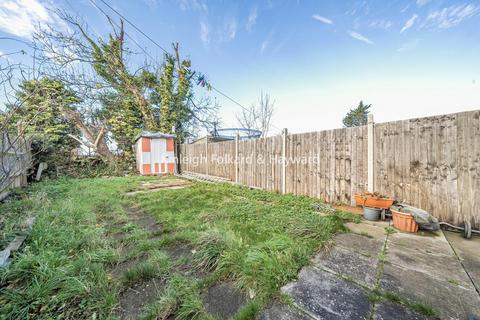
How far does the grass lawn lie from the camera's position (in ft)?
3.98

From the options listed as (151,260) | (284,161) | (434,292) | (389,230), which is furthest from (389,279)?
(284,161)

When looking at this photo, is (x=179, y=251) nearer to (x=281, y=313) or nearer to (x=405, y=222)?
(x=281, y=313)

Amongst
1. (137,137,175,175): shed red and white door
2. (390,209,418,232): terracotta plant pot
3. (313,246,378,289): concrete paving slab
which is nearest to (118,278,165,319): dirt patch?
(313,246,378,289): concrete paving slab

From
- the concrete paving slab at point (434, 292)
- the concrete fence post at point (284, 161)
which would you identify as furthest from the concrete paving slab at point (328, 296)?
the concrete fence post at point (284, 161)

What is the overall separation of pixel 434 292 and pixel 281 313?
122 centimetres

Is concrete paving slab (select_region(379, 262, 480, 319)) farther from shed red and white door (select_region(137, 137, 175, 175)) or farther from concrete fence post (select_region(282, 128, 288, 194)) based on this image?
shed red and white door (select_region(137, 137, 175, 175))

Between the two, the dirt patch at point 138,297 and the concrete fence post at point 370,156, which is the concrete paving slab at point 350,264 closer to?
the dirt patch at point 138,297

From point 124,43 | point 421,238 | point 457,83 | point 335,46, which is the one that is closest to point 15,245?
Answer: point 421,238

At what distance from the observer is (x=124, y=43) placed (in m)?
10.7

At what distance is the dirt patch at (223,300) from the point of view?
3.97 feet

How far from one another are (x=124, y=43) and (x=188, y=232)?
13.1 metres

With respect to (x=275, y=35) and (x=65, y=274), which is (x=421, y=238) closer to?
(x=65, y=274)

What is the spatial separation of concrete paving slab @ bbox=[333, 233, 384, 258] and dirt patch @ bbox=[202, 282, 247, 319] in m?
1.43

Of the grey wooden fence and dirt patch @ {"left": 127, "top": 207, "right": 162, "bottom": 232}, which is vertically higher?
the grey wooden fence
